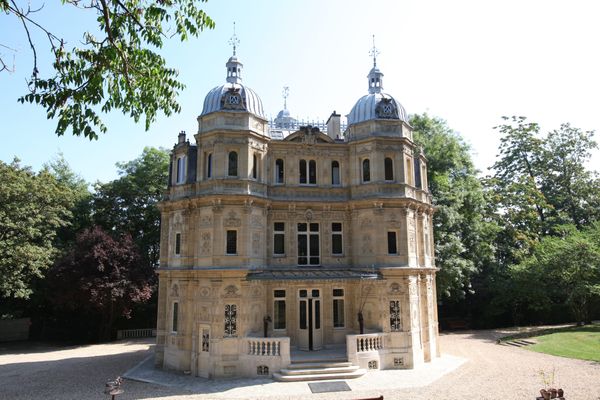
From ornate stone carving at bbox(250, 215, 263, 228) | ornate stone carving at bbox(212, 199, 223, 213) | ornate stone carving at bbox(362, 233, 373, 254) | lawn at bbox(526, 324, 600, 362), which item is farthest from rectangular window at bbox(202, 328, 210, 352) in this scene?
lawn at bbox(526, 324, 600, 362)

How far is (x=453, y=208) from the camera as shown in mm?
29906

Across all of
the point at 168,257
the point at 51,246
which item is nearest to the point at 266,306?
the point at 168,257

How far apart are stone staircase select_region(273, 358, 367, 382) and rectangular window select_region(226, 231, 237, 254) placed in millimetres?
5789

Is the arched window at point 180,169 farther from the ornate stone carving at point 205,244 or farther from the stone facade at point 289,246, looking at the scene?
the ornate stone carving at point 205,244

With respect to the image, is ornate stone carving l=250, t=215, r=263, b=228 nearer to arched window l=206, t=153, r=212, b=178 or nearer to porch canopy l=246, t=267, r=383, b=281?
porch canopy l=246, t=267, r=383, b=281

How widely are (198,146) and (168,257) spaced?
6078mm

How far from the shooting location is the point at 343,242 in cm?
2227

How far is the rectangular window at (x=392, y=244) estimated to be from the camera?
21.3 m

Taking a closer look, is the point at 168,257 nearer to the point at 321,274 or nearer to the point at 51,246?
the point at 321,274

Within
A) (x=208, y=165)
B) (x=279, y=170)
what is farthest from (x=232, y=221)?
(x=279, y=170)

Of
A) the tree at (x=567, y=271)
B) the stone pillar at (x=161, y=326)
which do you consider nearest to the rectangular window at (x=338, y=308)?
the stone pillar at (x=161, y=326)

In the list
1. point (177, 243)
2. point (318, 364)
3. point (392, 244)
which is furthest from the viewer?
point (177, 243)

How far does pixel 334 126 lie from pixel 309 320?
11899 millimetres

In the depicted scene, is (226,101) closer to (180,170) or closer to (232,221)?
(180,170)
